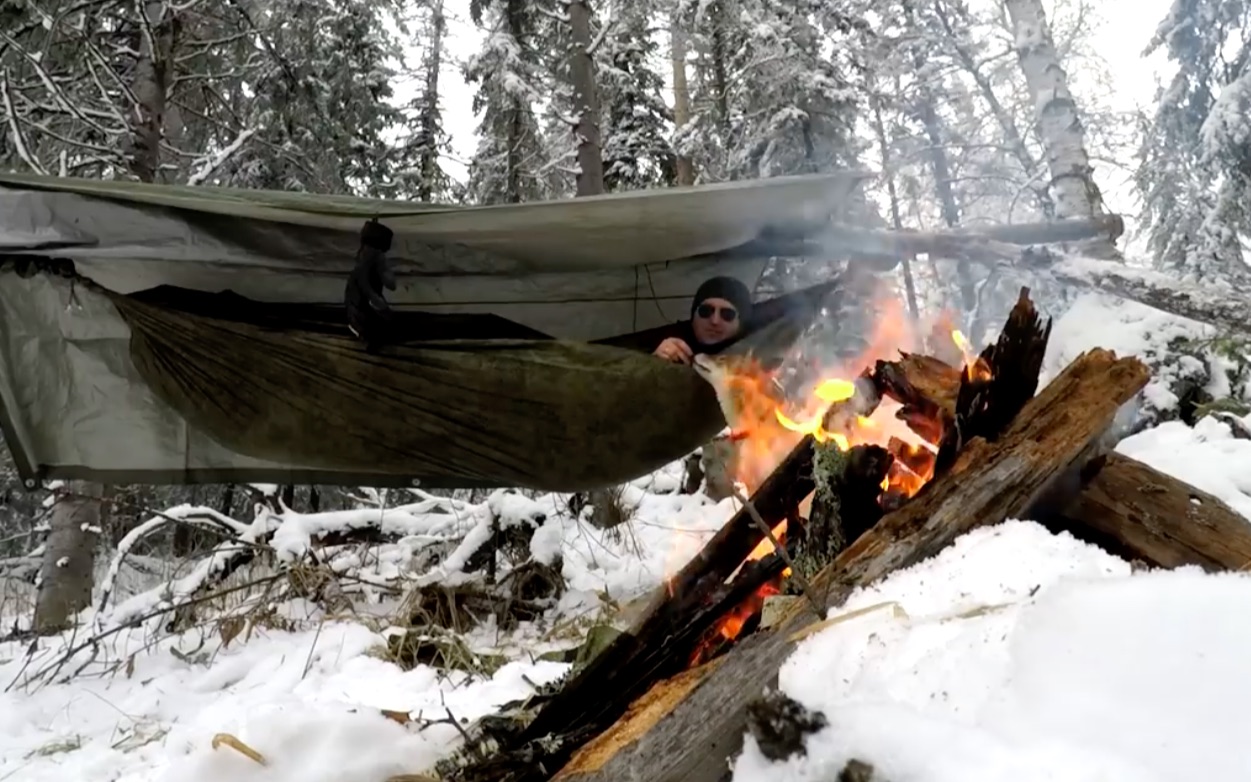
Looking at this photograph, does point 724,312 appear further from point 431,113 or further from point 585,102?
point 431,113

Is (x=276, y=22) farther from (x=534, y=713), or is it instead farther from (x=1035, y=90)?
(x=534, y=713)

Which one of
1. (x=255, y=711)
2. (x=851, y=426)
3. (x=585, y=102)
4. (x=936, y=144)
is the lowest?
(x=255, y=711)

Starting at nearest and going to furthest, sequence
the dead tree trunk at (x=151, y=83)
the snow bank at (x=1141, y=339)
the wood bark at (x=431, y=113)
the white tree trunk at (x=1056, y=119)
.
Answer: the snow bank at (x=1141, y=339)
the white tree trunk at (x=1056, y=119)
the dead tree trunk at (x=151, y=83)
the wood bark at (x=431, y=113)

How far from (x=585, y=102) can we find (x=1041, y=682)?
5.49m


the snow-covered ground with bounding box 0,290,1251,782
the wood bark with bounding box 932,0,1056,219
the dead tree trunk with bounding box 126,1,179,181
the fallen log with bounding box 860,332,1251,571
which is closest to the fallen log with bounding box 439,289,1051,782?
the fallen log with bounding box 860,332,1251,571

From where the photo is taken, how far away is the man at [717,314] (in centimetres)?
235

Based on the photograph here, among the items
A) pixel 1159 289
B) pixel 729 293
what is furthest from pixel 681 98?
pixel 1159 289

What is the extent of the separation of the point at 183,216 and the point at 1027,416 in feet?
7.19

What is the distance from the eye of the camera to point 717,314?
2.40m

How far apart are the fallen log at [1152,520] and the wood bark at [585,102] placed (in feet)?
14.6

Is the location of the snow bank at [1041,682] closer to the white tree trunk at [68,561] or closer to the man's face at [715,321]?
the man's face at [715,321]

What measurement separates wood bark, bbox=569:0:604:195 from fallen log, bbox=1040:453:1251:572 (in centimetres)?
445

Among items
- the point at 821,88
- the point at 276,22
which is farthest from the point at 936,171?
the point at 276,22

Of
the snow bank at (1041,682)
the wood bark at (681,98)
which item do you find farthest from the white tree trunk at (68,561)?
the wood bark at (681,98)
